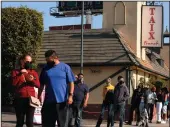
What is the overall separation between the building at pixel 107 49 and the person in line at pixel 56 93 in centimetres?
1639

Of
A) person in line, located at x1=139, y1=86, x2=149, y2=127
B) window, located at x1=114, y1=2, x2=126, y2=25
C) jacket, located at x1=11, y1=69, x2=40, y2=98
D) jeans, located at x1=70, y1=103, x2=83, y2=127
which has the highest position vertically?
window, located at x1=114, y1=2, x2=126, y2=25

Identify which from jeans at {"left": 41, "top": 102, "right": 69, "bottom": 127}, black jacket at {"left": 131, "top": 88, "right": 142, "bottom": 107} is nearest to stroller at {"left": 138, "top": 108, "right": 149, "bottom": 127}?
black jacket at {"left": 131, "top": 88, "right": 142, "bottom": 107}

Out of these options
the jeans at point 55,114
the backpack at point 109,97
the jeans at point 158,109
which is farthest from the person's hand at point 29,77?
the jeans at point 158,109

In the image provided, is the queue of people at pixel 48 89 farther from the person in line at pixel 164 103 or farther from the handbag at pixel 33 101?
the person in line at pixel 164 103

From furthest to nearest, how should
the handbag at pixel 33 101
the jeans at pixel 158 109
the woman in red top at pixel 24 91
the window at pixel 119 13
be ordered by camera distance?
the window at pixel 119 13
the jeans at pixel 158 109
the woman in red top at pixel 24 91
the handbag at pixel 33 101

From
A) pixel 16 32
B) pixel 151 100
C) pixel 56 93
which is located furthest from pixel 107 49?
pixel 56 93

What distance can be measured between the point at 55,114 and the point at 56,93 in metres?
0.38

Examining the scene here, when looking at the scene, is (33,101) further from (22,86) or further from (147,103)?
(147,103)

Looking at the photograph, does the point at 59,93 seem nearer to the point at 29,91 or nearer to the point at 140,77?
the point at 29,91

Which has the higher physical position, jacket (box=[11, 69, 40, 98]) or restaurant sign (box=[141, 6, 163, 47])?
restaurant sign (box=[141, 6, 163, 47])

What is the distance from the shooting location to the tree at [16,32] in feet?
78.7

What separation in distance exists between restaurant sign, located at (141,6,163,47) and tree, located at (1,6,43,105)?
651cm

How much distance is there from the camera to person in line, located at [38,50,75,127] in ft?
29.1

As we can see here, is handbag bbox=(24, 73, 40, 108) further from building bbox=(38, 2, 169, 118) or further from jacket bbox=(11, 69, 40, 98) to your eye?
building bbox=(38, 2, 169, 118)
